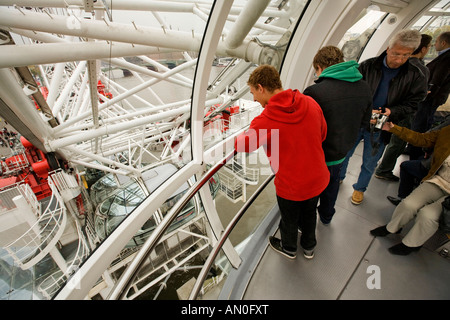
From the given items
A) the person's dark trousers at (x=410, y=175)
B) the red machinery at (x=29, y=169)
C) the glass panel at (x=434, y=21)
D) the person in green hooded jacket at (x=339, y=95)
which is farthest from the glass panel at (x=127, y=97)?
the glass panel at (x=434, y=21)

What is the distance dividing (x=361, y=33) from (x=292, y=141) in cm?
354

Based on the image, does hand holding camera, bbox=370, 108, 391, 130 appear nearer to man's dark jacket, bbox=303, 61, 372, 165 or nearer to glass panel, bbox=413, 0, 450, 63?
man's dark jacket, bbox=303, 61, 372, 165

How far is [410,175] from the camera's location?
1974mm

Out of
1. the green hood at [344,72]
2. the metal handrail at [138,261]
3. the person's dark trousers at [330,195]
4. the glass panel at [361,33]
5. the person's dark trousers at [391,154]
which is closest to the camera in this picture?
the metal handrail at [138,261]

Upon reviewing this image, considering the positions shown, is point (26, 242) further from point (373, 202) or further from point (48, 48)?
point (373, 202)

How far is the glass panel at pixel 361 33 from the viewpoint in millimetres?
2875

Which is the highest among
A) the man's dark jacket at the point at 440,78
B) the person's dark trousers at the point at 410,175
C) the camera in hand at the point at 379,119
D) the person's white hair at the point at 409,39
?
the person's white hair at the point at 409,39

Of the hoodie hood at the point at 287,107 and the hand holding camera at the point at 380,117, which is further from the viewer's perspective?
the hand holding camera at the point at 380,117

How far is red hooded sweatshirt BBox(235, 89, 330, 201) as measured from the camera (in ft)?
3.30

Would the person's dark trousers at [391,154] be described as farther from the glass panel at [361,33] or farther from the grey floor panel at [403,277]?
the glass panel at [361,33]

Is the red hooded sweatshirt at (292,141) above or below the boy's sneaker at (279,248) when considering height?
above

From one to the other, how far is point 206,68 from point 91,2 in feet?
4.44

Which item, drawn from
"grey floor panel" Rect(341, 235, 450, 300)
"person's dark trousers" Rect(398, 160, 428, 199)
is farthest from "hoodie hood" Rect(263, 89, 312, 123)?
"person's dark trousers" Rect(398, 160, 428, 199)

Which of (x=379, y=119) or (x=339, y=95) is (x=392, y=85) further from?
(x=339, y=95)
